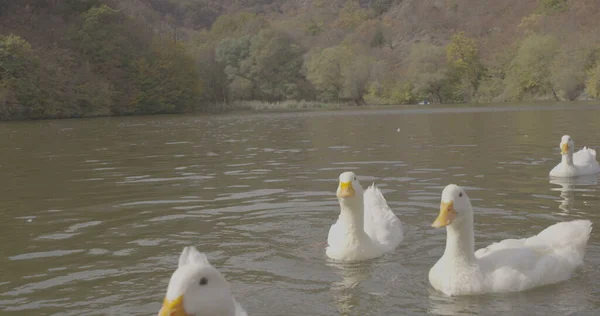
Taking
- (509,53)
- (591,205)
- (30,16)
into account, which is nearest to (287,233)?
(591,205)

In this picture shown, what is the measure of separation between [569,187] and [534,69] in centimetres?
7372

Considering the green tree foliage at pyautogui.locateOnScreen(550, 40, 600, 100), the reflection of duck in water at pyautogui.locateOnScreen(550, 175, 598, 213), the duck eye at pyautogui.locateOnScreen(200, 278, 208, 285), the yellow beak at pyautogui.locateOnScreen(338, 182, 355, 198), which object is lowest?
the reflection of duck in water at pyautogui.locateOnScreen(550, 175, 598, 213)

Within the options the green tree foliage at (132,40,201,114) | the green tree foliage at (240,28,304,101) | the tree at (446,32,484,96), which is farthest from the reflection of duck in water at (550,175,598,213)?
the tree at (446,32,484,96)

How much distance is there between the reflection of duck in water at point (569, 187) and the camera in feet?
33.6

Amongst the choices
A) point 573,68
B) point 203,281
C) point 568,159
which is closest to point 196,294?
point 203,281

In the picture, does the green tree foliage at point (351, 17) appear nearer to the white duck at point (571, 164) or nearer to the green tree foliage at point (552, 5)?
the green tree foliage at point (552, 5)

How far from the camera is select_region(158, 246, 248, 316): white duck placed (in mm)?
3607

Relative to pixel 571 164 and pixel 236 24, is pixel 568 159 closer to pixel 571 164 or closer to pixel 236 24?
pixel 571 164

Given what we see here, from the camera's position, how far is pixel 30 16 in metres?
69.0

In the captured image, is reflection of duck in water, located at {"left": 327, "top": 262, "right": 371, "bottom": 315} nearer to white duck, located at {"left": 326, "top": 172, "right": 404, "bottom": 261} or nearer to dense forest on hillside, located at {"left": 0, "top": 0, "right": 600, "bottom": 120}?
white duck, located at {"left": 326, "top": 172, "right": 404, "bottom": 261}

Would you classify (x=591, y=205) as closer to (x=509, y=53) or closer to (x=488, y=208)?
(x=488, y=208)

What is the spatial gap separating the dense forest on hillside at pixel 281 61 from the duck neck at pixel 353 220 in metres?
51.2

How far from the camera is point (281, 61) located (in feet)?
325

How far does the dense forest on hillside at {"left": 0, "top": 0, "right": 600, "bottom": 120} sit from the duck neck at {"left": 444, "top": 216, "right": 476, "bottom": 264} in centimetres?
5284
